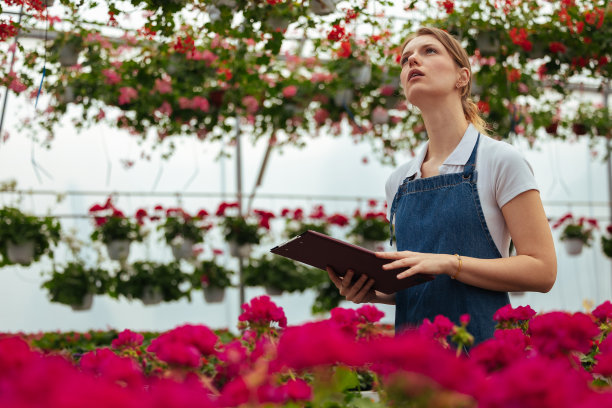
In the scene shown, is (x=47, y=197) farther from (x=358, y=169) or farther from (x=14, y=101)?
(x=358, y=169)

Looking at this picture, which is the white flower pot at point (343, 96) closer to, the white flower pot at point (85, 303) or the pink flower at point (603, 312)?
the white flower pot at point (85, 303)

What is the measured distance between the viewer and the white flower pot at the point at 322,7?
2277 millimetres

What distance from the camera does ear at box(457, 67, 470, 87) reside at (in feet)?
4.54

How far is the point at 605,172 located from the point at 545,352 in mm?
6907

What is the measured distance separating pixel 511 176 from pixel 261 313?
51 centimetres

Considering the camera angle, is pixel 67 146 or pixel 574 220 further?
pixel 574 220

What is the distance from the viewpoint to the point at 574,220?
5828mm

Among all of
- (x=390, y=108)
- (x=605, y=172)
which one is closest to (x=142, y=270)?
(x=390, y=108)

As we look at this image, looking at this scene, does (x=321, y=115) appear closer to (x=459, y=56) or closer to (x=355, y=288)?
(x=459, y=56)

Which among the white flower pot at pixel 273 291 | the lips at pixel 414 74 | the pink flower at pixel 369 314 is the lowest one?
the white flower pot at pixel 273 291

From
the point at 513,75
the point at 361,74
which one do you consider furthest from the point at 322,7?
the point at 361,74

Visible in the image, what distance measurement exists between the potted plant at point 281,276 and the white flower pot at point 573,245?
7.65 ft

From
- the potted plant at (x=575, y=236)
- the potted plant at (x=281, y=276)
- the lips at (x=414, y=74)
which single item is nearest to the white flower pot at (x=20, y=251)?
the potted plant at (x=281, y=276)

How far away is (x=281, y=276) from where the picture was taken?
467 centimetres
